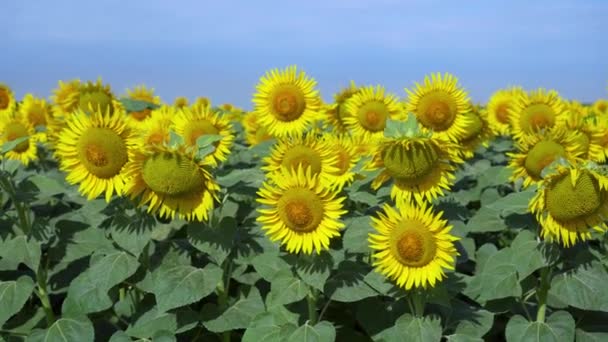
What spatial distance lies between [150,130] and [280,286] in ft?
7.18

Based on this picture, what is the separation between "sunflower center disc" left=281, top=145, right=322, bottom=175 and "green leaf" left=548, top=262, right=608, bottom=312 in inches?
63.6

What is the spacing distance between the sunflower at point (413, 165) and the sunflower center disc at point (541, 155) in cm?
64

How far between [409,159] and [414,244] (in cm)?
53

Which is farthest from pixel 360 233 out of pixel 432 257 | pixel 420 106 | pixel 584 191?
pixel 420 106

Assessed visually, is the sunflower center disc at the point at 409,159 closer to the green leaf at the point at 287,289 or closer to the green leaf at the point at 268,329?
the green leaf at the point at 287,289

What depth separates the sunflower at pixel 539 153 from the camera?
166 inches

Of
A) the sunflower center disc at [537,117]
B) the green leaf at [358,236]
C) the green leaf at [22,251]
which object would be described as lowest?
the green leaf at [22,251]

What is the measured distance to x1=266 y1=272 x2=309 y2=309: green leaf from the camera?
12.0 feet

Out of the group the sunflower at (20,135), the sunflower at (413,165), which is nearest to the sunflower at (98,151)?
the sunflower at (413,165)

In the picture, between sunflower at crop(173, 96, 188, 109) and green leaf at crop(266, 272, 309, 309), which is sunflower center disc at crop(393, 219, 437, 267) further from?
→ sunflower at crop(173, 96, 188, 109)

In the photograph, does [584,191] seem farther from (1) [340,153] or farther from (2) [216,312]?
(2) [216,312]

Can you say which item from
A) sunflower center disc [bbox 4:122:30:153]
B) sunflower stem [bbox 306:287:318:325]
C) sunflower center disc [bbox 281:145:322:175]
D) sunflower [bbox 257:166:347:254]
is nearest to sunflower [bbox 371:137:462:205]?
sunflower [bbox 257:166:347:254]

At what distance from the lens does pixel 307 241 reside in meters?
3.59

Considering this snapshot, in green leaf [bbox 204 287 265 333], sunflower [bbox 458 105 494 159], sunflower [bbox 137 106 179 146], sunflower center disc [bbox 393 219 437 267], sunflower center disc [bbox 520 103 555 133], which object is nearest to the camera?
sunflower center disc [bbox 393 219 437 267]
